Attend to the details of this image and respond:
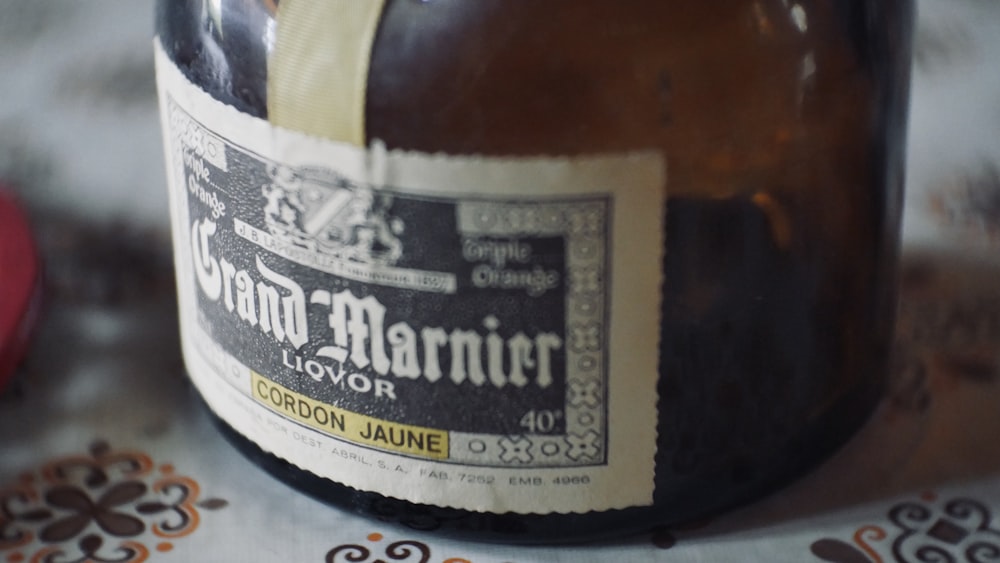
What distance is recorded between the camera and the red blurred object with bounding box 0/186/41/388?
0.51 m

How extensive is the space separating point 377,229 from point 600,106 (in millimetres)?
70

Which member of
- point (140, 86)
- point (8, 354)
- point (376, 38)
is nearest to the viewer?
point (376, 38)

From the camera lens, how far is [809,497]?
0.46m

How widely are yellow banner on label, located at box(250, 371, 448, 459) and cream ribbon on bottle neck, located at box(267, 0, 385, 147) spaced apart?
87mm

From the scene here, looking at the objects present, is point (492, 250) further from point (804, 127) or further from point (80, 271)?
point (80, 271)

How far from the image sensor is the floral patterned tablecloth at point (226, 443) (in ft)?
1.44

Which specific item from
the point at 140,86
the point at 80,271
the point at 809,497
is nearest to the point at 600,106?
the point at 809,497

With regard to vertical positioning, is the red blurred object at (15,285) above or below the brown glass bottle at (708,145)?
below

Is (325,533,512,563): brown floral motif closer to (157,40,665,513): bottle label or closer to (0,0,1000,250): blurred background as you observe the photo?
(157,40,665,513): bottle label

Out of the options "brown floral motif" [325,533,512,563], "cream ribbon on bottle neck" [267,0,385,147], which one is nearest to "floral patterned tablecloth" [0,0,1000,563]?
"brown floral motif" [325,533,512,563]

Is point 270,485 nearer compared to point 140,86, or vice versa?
point 270,485

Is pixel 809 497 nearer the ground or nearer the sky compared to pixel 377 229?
nearer the ground

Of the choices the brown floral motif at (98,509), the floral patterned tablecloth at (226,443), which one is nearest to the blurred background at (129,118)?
the floral patterned tablecloth at (226,443)

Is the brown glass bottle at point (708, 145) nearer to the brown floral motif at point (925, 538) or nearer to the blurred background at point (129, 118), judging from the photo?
the brown floral motif at point (925, 538)
